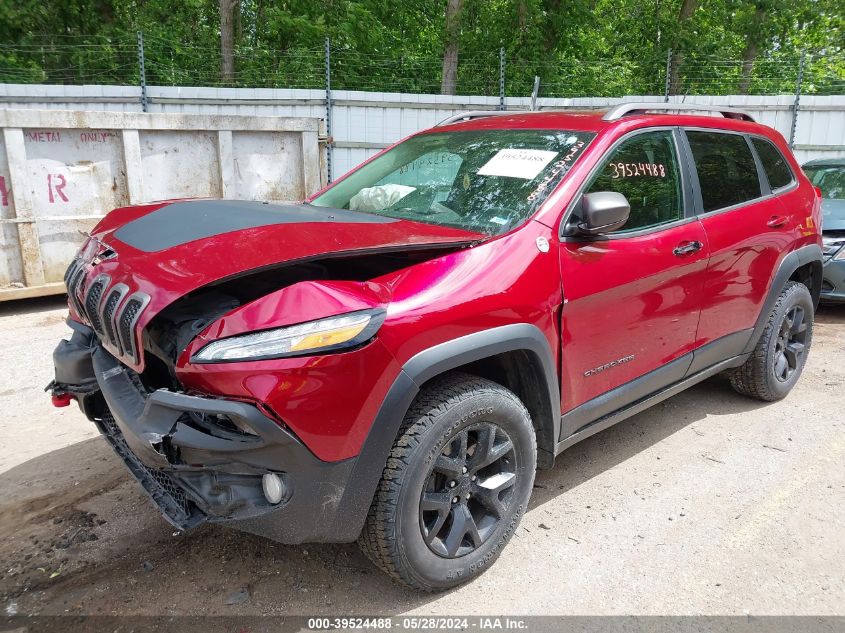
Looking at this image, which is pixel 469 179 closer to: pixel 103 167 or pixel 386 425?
pixel 386 425

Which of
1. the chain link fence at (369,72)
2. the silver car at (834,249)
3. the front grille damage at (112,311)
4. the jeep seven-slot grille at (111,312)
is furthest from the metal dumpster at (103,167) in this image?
the chain link fence at (369,72)

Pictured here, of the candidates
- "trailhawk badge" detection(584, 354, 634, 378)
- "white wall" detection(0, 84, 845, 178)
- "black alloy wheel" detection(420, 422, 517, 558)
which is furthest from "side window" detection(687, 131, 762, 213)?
"white wall" detection(0, 84, 845, 178)

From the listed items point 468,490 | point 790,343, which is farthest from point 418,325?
point 790,343

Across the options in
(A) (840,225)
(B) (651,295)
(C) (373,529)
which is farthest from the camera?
(A) (840,225)

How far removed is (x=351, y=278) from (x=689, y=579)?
1832mm

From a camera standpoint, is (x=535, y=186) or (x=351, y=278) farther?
(x=535, y=186)

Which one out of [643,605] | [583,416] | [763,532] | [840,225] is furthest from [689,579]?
[840,225]

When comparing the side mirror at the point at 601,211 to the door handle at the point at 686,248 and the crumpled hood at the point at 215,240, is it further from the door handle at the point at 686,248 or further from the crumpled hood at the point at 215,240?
the door handle at the point at 686,248

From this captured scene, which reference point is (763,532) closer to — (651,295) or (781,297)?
(651,295)

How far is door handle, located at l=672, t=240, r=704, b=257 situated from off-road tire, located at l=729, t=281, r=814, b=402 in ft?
3.65

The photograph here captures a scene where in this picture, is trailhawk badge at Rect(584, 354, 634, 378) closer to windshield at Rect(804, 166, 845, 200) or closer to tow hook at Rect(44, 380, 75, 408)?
tow hook at Rect(44, 380, 75, 408)

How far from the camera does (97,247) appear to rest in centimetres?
280

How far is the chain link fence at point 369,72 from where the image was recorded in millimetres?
13594

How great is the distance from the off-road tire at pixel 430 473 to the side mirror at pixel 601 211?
79 cm
